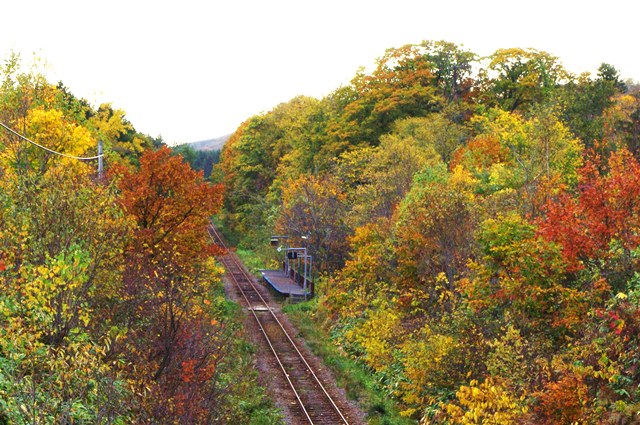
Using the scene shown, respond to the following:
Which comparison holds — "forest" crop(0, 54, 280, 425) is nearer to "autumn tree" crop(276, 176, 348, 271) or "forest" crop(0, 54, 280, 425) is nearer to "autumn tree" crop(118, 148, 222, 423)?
"autumn tree" crop(118, 148, 222, 423)

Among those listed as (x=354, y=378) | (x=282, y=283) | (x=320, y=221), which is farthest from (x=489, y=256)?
(x=282, y=283)

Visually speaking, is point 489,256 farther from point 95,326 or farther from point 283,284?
point 283,284

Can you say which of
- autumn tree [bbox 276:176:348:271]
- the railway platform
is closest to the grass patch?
the railway platform

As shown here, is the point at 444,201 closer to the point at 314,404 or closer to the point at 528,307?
the point at 528,307

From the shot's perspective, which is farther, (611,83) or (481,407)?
(611,83)

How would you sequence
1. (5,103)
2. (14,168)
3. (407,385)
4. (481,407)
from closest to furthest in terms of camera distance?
(481,407)
(407,385)
(14,168)
(5,103)

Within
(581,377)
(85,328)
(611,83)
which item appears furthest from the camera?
(611,83)

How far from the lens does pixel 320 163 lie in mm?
62875

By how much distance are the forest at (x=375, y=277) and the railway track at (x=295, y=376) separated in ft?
4.14

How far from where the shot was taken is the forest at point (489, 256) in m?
18.0

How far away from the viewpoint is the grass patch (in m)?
24.0

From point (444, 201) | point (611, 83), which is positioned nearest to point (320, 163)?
point (611, 83)

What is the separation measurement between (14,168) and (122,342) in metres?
18.9

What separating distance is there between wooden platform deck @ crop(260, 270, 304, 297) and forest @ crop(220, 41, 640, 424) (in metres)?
2.16
